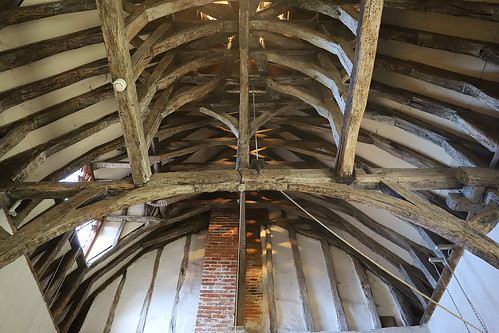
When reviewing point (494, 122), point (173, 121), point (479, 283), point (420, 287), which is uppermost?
point (173, 121)

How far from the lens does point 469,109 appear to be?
361cm

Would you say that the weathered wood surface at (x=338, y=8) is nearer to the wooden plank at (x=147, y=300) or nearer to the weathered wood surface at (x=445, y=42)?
the weathered wood surface at (x=445, y=42)

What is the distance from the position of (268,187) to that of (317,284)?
128 inches

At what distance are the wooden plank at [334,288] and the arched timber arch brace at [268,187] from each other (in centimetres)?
288

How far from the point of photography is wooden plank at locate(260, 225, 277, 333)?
5.70 meters

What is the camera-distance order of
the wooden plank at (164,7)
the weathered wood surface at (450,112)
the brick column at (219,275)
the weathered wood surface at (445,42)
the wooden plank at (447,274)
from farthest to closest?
the brick column at (219,275) → the wooden plank at (447,274) → the weathered wood surface at (450,112) → the wooden plank at (164,7) → the weathered wood surface at (445,42)

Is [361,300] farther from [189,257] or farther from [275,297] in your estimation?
[189,257]

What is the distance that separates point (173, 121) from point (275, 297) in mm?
3394

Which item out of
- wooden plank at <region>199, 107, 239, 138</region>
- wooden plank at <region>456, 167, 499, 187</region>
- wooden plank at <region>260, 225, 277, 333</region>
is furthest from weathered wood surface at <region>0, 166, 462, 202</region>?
wooden plank at <region>260, 225, 277, 333</region>

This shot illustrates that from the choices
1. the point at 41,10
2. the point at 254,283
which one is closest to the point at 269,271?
the point at 254,283

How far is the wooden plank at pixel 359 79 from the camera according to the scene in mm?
2498

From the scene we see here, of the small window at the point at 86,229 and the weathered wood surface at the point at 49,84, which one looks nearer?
the weathered wood surface at the point at 49,84

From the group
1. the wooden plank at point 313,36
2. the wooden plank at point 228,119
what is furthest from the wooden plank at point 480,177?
the wooden plank at point 228,119

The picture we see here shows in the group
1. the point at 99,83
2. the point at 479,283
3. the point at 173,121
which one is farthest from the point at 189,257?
the point at 479,283
